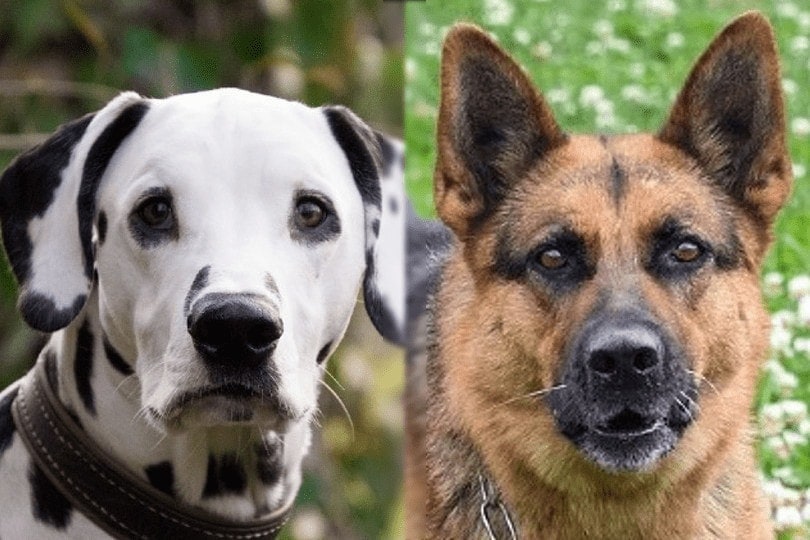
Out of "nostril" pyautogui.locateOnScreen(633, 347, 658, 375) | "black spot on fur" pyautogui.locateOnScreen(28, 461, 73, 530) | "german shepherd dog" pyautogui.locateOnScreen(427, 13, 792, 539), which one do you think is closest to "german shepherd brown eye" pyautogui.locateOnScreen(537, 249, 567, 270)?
"german shepherd dog" pyautogui.locateOnScreen(427, 13, 792, 539)

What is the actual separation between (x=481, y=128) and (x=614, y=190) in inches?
11.0

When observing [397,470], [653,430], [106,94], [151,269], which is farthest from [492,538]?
[106,94]

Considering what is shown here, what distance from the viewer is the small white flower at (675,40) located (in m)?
2.90

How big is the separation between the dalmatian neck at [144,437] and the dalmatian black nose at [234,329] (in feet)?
0.81

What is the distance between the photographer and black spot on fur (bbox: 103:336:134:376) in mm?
2553

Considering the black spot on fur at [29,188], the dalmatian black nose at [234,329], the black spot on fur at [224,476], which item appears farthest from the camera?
the black spot on fur at [224,476]

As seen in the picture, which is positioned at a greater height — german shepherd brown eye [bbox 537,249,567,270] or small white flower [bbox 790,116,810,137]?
small white flower [bbox 790,116,810,137]

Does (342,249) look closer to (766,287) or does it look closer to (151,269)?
(151,269)

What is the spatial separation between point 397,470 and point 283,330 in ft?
6.91

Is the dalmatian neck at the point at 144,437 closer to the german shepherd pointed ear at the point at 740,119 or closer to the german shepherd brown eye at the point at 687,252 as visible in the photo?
the german shepherd brown eye at the point at 687,252

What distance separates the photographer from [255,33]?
14.4ft

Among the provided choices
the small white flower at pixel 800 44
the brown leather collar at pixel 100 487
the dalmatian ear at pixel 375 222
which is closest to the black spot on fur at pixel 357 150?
the dalmatian ear at pixel 375 222

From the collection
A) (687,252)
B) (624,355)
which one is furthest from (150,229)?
(687,252)

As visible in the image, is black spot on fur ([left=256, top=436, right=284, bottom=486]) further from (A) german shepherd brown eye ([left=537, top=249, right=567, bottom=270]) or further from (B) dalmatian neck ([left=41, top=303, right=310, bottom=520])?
(A) german shepherd brown eye ([left=537, top=249, right=567, bottom=270])
